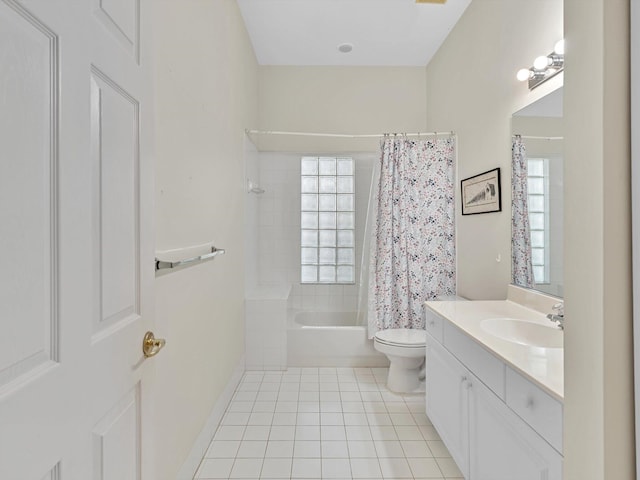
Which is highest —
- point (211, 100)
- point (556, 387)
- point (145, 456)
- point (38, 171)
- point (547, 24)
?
Result: point (547, 24)

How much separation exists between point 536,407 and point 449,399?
743 mm

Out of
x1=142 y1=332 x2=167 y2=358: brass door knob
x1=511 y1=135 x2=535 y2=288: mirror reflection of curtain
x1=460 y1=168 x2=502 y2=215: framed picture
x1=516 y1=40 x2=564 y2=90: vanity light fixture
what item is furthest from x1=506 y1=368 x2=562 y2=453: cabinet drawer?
x1=516 y1=40 x2=564 y2=90: vanity light fixture

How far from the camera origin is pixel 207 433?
1936mm

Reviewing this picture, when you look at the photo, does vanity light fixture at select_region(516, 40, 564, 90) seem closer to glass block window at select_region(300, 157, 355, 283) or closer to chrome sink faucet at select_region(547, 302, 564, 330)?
chrome sink faucet at select_region(547, 302, 564, 330)

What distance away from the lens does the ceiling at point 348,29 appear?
2660 mm

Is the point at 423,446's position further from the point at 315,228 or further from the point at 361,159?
the point at 361,159

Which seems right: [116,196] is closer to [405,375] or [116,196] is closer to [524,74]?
[524,74]

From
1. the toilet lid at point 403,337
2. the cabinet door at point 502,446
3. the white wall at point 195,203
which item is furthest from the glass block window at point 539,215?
the white wall at point 195,203

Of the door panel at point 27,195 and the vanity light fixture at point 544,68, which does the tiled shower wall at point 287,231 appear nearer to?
the vanity light fixture at point 544,68

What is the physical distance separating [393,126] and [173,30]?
8.65 ft

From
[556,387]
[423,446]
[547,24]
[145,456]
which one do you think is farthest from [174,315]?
[547,24]

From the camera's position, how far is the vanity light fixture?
1.70m

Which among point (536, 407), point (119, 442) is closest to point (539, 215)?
point (536, 407)

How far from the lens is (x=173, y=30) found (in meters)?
1.44
